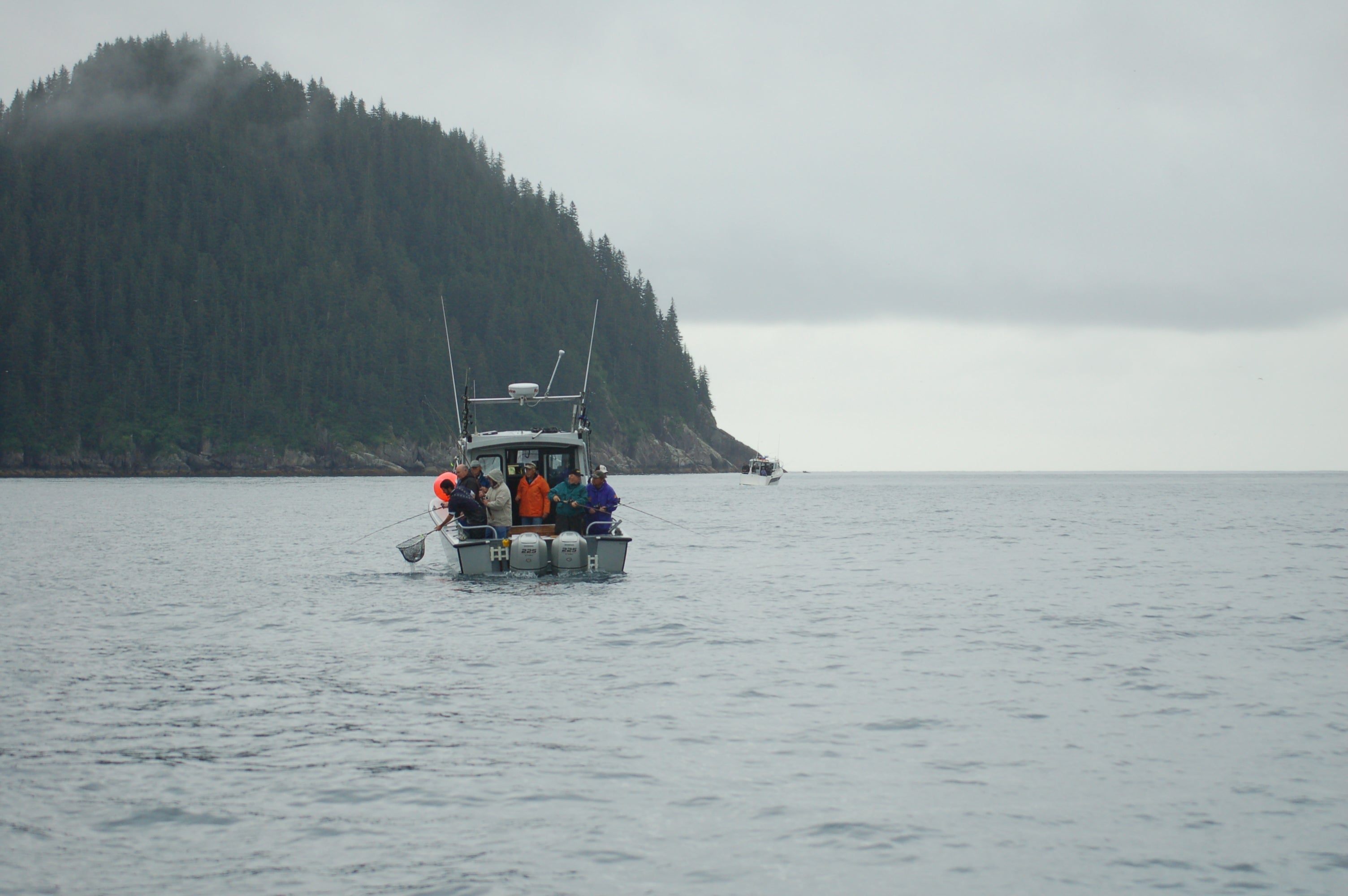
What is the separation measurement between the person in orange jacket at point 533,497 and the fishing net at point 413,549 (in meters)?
4.30

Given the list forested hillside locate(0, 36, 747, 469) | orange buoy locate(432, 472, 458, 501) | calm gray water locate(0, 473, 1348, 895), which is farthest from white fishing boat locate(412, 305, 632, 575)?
forested hillside locate(0, 36, 747, 469)

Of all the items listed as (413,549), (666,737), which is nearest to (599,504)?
(413,549)

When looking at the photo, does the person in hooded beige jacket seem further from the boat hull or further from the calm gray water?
the calm gray water

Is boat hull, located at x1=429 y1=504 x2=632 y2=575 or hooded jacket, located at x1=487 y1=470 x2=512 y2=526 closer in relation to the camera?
boat hull, located at x1=429 y1=504 x2=632 y2=575

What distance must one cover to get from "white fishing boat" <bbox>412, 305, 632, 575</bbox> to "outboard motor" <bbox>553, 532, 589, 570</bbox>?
0.05ft

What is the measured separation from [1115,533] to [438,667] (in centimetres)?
4752

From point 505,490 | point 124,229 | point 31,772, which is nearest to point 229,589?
point 505,490

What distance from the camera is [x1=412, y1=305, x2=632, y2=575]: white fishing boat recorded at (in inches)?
1034

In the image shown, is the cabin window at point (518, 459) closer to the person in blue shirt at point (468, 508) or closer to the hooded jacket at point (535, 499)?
the hooded jacket at point (535, 499)

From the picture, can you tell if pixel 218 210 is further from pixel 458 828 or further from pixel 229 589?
pixel 458 828

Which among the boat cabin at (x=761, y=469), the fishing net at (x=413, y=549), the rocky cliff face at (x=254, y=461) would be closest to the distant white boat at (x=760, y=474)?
the boat cabin at (x=761, y=469)

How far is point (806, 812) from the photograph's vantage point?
31.9 feet

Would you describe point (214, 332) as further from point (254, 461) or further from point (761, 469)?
point (761, 469)

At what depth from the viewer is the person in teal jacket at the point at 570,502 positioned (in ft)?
87.8
